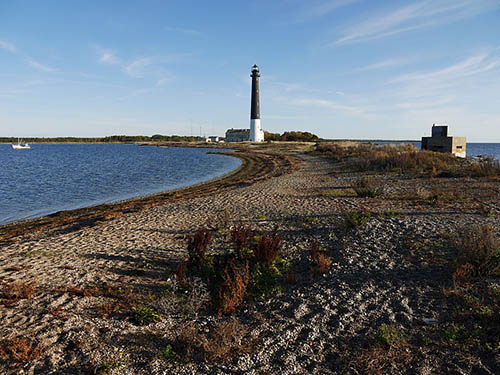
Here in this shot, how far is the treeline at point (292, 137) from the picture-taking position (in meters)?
97.8

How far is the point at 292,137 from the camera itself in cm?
9888

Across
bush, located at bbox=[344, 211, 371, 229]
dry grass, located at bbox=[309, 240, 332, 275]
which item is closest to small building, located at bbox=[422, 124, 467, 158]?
bush, located at bbox=[344, 211, 371, 229]

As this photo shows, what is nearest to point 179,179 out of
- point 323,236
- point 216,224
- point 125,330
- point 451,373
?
point 216,224

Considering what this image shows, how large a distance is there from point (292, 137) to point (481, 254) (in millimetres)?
94287

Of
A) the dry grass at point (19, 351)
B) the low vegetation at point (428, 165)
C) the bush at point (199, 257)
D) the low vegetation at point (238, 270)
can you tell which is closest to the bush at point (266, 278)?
the low vegetation at point (238, 270)

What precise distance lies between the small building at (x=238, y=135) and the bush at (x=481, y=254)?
9222 cm

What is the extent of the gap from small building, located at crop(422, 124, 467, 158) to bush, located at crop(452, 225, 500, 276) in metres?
27.8

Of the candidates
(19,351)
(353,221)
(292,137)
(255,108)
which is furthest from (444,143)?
(292,137)

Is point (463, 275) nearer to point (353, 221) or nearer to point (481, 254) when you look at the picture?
point (481, 254)

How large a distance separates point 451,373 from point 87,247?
29.0 feet

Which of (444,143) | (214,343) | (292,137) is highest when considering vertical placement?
(292,137)

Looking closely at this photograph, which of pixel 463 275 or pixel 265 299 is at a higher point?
pixel 463 275

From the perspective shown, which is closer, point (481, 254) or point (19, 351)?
point (19, 351)

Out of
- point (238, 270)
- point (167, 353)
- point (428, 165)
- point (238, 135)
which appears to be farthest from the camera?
point (238, 135)
